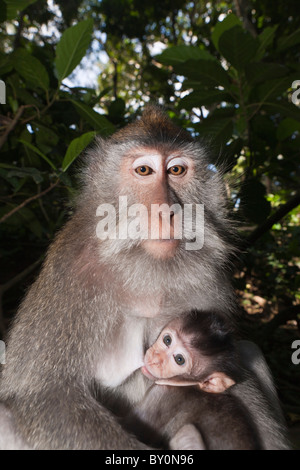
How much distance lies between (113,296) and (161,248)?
16.5 inches

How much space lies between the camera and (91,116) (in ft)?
10.3

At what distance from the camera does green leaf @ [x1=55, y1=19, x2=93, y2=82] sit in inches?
118

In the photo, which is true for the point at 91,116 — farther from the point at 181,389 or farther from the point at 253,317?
the point at 253,317

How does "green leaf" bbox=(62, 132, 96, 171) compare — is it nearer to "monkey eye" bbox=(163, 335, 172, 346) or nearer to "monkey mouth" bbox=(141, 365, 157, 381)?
"monkey eye" bbox=(163, 335, 172, 346)

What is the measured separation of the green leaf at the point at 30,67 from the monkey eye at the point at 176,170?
1.64m

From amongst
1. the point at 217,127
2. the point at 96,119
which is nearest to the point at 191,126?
the point at 217,127

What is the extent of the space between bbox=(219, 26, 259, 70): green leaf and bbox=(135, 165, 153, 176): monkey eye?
1.46 meters

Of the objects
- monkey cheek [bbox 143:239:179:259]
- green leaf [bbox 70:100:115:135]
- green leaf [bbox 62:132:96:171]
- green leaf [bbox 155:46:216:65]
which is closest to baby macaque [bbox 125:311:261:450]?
monkey cheek [bbox 143:239:179:259]

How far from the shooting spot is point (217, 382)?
7.12 feet

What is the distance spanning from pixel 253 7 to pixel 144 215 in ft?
31.3

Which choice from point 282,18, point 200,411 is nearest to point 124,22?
point 282,18

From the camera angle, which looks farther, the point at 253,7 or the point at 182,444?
the point at 253,7

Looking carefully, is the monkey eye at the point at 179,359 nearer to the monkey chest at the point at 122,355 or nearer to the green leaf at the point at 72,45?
the monkey chest at the point at 122,355

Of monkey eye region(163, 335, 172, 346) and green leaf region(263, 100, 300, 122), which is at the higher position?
green leaf region(263, 100, 300, 122)
